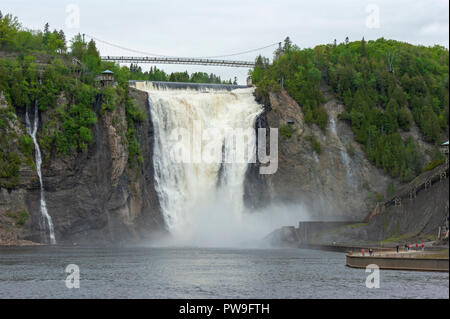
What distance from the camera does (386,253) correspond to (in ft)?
252

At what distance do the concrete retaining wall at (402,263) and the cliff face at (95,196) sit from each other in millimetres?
50795

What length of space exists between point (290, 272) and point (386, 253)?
1134 centimetres

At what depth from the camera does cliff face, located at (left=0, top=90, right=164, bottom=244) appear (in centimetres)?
11188

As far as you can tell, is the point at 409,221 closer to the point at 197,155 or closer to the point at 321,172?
the point at 321,172

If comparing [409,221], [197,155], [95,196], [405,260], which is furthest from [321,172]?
[405,260]

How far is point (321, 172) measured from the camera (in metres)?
134

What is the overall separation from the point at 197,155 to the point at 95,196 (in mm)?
21832

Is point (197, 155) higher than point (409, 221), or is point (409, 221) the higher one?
point (197, 155)

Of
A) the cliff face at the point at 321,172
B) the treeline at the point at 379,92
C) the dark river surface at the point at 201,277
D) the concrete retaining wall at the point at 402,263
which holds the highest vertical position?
the treeline at the point at 379,92

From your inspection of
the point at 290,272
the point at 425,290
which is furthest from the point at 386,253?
the point at 425,290

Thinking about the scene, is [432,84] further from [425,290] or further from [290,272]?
[425,290]

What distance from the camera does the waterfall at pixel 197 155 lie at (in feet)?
417

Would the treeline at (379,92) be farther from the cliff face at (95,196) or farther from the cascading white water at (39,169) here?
the cascading white water at (39,169)

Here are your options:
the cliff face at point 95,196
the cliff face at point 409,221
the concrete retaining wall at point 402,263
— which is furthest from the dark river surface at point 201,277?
the cliff face at point 95,196
